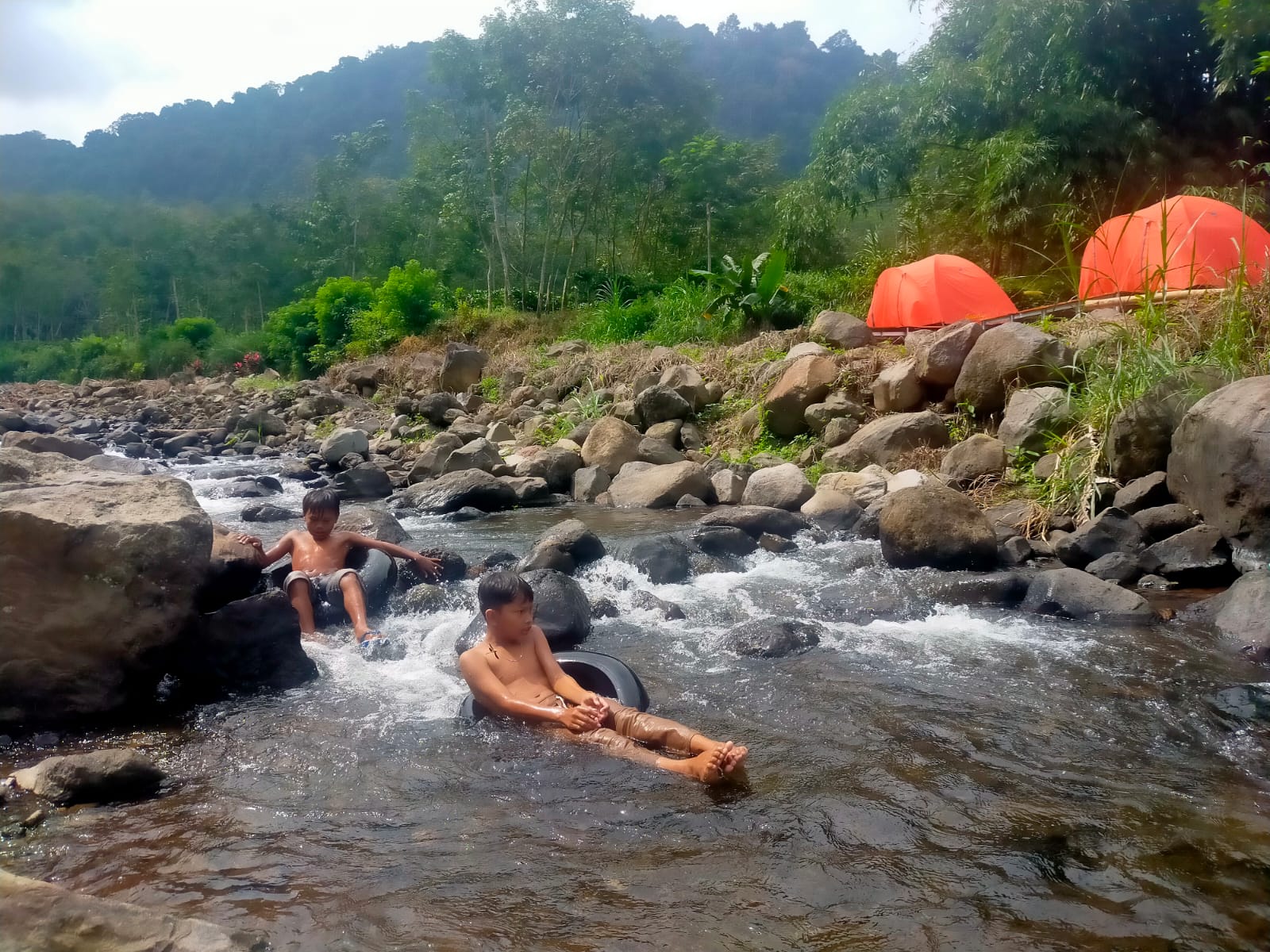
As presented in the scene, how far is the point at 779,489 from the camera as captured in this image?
9.73 metres

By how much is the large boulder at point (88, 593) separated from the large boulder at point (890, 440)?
7.37 meters

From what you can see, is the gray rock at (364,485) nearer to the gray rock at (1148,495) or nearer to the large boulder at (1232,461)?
the gray rock at (1148,495)

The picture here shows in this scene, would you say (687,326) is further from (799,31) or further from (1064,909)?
(799,31)

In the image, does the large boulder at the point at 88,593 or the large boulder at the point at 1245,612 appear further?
the large boulder at the point at 1245,612

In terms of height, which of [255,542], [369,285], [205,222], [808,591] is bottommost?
[808,591]

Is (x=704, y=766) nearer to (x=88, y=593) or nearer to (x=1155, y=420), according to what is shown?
(x=88, y=593)

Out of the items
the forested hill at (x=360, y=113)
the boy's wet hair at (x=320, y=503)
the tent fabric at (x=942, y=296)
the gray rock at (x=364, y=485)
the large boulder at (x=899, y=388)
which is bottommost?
the gray rock at (x=364, y=485)

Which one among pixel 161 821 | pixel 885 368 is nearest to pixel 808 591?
pixel 161 821

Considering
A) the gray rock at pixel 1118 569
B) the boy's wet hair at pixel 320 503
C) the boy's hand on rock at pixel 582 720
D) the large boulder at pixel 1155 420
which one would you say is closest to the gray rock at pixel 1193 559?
the gray rock at pixel 1118 569

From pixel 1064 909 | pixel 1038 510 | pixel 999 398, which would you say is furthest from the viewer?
pixel 999 398

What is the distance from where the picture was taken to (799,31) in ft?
171

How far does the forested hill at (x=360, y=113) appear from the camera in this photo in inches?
979

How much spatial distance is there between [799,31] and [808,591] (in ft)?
174

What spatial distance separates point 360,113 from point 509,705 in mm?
56081
